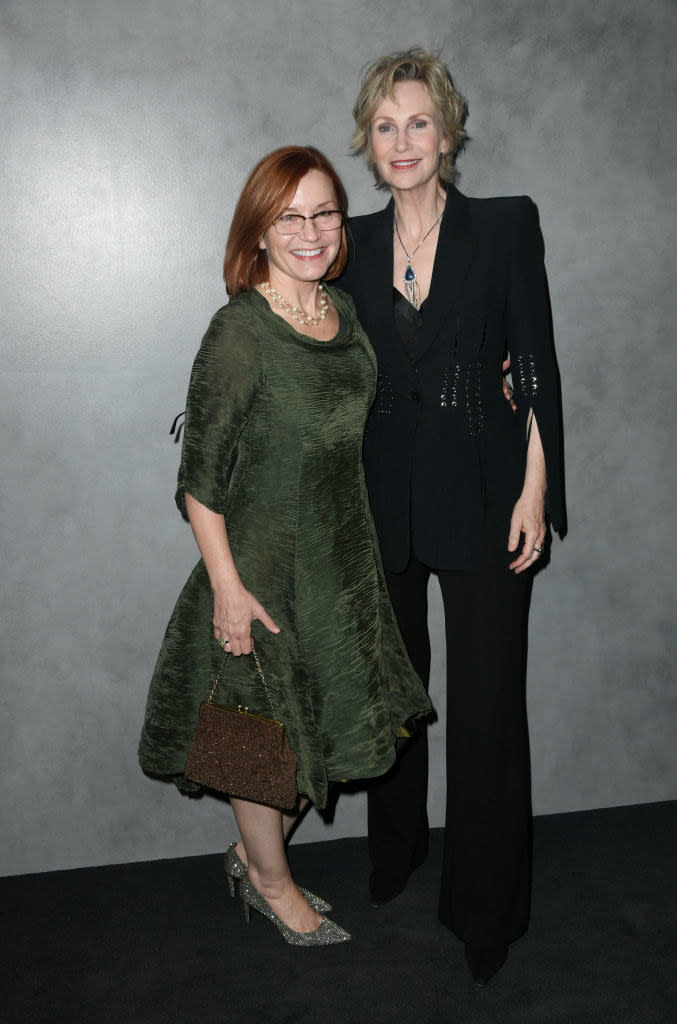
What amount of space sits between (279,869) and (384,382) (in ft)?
3.70

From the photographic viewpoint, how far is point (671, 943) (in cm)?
223

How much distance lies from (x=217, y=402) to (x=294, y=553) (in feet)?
1.14

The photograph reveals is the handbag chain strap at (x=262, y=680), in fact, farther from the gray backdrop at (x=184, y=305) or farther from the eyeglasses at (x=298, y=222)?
the eyeglasses at (x=298, y=222)

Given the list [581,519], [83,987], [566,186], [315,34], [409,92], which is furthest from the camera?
[581,519]

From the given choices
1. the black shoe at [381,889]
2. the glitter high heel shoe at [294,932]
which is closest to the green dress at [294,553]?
the glitter high heel shoe at [294,932]

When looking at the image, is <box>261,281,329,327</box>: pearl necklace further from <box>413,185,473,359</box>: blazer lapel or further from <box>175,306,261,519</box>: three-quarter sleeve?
<box>413,185,473,359</box>: blazer lapel

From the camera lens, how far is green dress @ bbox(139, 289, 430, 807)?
1851 mm

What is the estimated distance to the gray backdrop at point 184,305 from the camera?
2250 millimetres

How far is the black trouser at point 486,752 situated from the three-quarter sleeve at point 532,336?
10.9 inches

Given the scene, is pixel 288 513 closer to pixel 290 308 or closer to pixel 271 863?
pixel 290 308

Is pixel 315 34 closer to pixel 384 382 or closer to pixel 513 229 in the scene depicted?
pixel 513 229

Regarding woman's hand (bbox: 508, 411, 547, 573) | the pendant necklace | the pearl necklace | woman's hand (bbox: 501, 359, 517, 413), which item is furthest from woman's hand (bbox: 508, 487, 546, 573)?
the pearl necklace

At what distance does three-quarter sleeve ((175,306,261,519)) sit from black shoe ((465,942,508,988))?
3.76 feet

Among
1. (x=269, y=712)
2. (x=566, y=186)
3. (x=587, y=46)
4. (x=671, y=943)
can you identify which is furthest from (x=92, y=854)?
(x=587, y=46)
